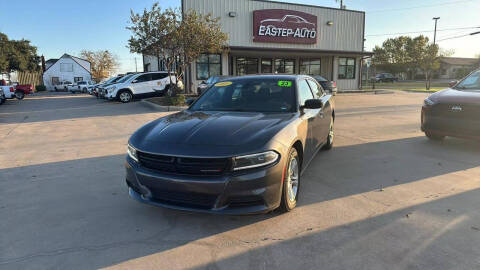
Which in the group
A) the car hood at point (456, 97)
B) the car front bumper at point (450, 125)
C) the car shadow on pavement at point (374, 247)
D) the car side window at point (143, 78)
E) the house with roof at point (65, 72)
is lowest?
the car shadow on pavement at point (374, 247)

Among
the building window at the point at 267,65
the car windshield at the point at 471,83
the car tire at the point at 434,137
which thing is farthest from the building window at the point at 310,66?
the car tire at the point at 434,137

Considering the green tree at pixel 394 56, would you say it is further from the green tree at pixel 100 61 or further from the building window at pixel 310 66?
the green tree at pixel 100 61

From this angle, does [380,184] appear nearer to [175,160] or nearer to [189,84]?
[175,160]

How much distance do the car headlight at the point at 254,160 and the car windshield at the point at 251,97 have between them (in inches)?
49.2

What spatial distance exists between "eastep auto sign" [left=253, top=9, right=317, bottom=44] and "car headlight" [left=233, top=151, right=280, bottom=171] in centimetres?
2223

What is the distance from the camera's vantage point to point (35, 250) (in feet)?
9.31

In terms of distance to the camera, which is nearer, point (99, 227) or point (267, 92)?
point (99, 227)

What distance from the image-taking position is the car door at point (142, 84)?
749 inches

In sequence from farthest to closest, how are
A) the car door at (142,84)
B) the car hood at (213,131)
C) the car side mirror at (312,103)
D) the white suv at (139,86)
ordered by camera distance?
the car door at (142,84) → the white suv at (139,86) → the car side mirror at (312,103) → the car hood at (213,131)

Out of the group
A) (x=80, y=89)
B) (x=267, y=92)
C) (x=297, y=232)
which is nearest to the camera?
(x=297, y=232)

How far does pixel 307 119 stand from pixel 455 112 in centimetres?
379

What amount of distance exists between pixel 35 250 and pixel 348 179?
3928 millimetres

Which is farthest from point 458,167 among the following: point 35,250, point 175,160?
point 35,250

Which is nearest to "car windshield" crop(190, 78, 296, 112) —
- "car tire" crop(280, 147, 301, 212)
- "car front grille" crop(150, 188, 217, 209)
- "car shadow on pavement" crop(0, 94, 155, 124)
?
"car tire" crop(280, 147, 301, 212)
